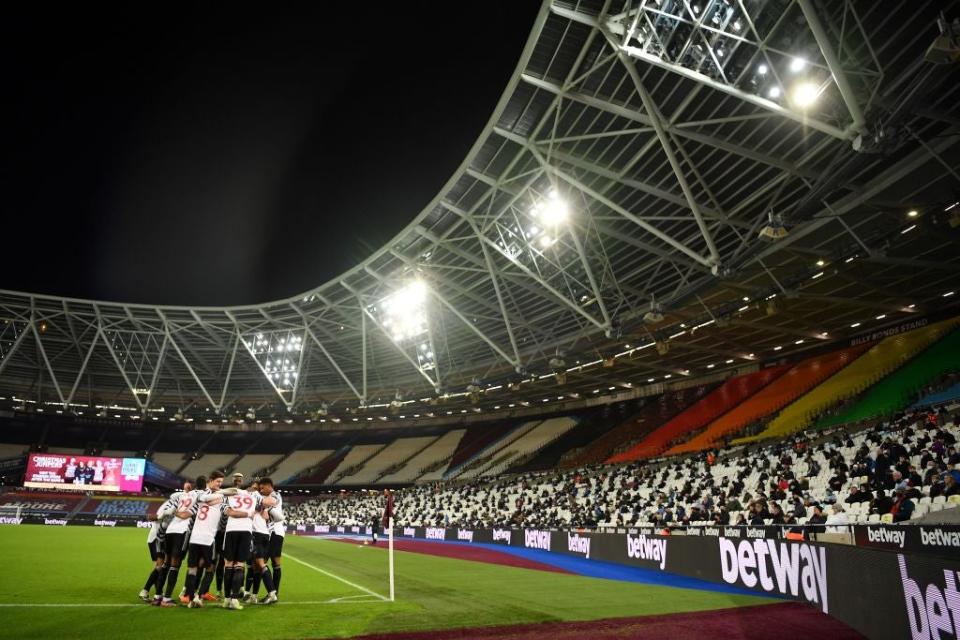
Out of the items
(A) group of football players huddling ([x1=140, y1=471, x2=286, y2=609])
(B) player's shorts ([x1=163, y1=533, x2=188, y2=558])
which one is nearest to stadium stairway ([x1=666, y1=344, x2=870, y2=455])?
(A) group of football players huddling ([x1=140, y1=471, x2=286, y2=609])

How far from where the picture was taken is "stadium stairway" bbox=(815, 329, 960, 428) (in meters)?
24.9

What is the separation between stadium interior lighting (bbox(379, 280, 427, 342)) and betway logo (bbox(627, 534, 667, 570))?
1720 centimetres

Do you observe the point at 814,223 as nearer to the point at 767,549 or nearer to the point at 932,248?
the point at 932,248

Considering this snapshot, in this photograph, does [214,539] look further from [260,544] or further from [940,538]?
[940,538]

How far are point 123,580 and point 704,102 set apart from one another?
60.4 feet

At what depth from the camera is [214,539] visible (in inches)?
318

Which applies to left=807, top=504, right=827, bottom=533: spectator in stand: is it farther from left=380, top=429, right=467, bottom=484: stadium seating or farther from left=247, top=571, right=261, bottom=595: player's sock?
left=380, top=429, right=467, bottom=484: stadium seating

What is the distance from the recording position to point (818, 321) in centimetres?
3053

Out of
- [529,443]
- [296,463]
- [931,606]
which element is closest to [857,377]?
[529,443]

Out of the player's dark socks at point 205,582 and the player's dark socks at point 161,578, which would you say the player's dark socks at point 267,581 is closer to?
the player's dark socks at point 205,582

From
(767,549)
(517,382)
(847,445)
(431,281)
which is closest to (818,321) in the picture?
(847,445)

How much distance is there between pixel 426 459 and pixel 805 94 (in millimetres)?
45718

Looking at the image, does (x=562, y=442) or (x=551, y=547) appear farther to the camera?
(x=562, y=442)

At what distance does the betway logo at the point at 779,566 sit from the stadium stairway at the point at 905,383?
655 inches
